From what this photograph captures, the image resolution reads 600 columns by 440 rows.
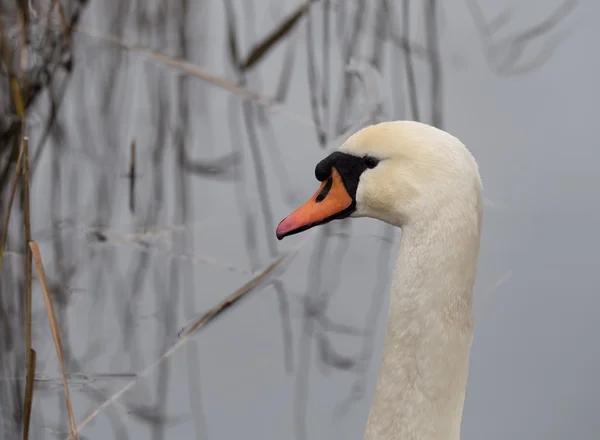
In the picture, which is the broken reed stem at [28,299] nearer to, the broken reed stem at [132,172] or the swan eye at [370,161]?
the swan eye at [370,161]

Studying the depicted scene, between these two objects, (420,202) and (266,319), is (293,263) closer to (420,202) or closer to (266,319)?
(266,319)

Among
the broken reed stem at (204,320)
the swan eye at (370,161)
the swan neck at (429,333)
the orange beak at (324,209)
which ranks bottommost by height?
the broken reed stem at (204,320)

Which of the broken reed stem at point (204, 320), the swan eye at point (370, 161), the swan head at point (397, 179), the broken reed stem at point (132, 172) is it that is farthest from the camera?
the broken reed stem at point (132, 172)

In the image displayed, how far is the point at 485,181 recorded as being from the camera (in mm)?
2924

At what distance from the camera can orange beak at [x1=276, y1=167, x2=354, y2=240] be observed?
69.4 inches

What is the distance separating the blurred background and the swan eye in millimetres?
548

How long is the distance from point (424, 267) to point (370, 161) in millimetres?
215

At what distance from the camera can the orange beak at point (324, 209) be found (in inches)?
69.4

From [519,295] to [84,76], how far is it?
58.5 inches

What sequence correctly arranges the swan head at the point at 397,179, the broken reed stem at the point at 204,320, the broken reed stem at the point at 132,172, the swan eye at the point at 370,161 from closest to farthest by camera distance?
the swan head at the point at 397,179
the swan eye at the point at 370,161
the broken reed stem at the point at 204,320
the broken reed stem at the point at 132,172

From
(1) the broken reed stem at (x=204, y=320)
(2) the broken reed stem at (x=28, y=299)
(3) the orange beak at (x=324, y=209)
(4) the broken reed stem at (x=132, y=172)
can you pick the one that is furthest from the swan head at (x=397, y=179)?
(4) the broken reed stem at (x=132, y=172)

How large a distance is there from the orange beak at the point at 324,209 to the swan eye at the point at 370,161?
63 millimetres

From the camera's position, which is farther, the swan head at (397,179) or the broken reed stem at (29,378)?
the broken reed stem at (29,378)

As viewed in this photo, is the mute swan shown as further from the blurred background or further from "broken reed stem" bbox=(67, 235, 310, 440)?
"broken reed stem" bbox=(67, 235, 310, 440)
